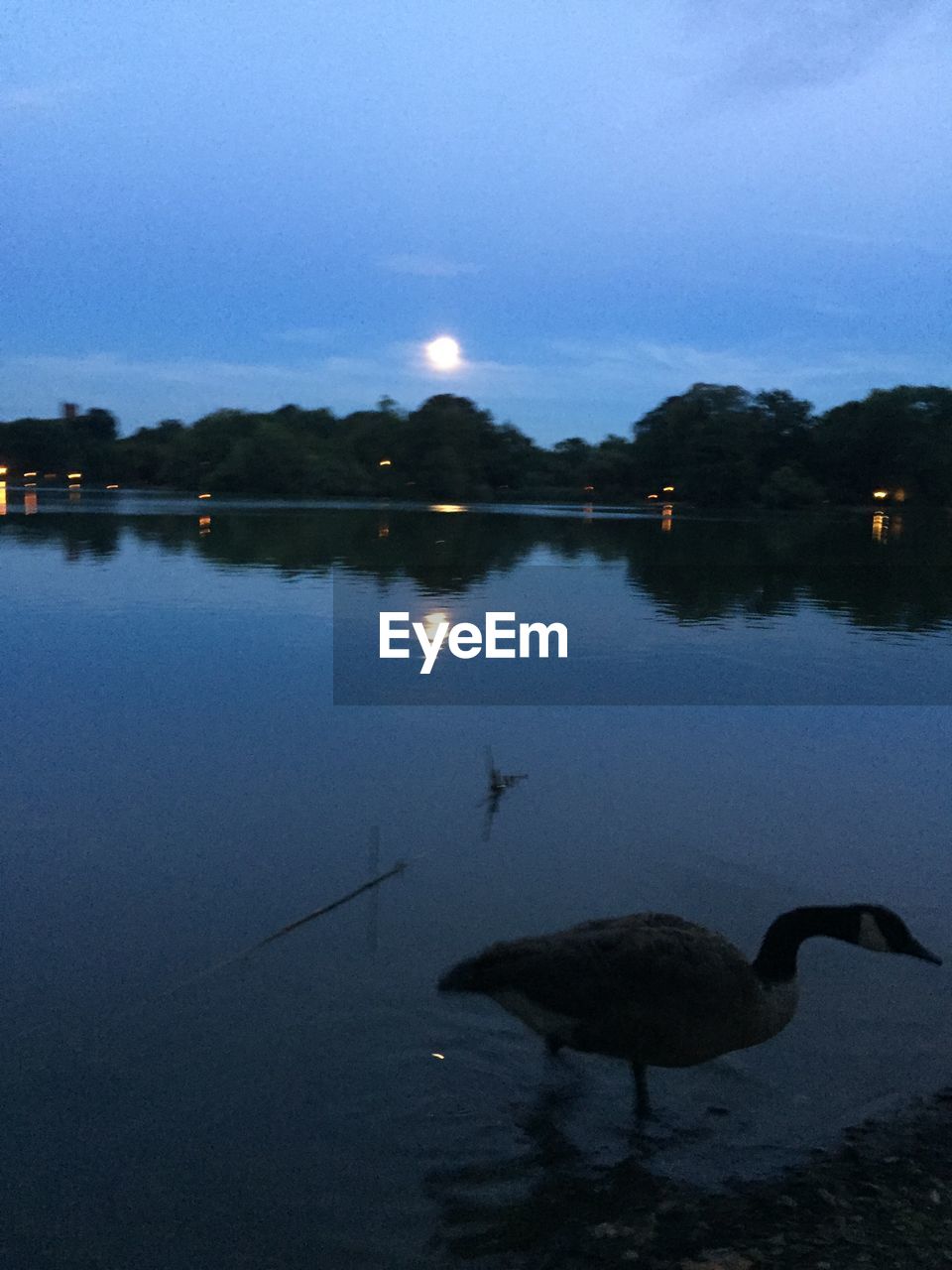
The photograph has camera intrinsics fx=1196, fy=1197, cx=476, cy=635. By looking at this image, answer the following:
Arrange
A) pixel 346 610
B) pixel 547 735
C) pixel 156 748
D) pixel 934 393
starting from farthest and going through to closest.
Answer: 1. pixel 934 393
2. pixel 346 610
3. pixel 547 735
4. pixel 156 748

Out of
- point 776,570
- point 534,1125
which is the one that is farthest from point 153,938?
point 776,570

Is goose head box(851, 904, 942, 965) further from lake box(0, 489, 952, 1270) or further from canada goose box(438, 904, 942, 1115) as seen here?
lake box(0, 489, 952, 1270)

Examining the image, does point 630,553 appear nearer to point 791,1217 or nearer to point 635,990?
point 635,990

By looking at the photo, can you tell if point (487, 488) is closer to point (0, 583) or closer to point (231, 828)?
point (0, 583)

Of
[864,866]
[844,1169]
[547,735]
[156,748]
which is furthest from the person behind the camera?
[547,735]

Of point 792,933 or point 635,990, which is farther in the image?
point 792,933

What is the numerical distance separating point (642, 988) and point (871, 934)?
136 centimetres

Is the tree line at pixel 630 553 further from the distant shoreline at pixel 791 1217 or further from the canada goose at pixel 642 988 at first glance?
the distant shoreline at pixel 791 1217

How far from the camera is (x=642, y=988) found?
571 centimetres

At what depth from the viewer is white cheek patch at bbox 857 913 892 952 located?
6.20m

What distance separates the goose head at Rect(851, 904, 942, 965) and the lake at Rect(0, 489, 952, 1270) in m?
0.74

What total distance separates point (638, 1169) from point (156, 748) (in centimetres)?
848

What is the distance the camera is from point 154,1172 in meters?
5.50

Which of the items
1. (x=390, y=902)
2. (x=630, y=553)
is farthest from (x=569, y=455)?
(x=390, y=902)
